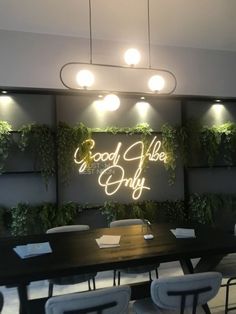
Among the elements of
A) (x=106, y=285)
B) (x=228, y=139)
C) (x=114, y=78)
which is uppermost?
(x=114, y=78)

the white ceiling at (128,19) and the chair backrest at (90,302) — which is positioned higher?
the white ceiling at (128,19)

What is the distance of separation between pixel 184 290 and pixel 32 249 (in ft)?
4.03

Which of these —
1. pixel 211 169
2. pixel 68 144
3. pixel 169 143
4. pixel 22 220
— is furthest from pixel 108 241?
pixel 211 169

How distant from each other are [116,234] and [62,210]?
1.22 metres

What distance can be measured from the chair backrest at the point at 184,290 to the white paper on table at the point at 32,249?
979mm

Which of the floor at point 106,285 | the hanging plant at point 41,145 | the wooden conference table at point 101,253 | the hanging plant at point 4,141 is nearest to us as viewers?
the wooden conference table at point 101,253

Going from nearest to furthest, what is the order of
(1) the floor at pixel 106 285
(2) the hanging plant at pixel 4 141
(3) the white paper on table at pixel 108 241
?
1. (3) the white paper on table at pixel 108 241
2. (1) the floor at pixel 106 285
3. (2) the hanging plant at pixel 4 141

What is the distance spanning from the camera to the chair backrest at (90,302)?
1766 millimetres

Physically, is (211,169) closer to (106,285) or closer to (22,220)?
(106,285)

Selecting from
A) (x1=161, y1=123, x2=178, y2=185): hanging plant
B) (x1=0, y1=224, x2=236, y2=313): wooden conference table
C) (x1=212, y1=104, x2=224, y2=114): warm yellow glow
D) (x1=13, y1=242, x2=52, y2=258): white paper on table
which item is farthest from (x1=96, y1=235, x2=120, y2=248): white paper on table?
(x1=212, y1=104, x2=224, y2=114): warm yellow glow

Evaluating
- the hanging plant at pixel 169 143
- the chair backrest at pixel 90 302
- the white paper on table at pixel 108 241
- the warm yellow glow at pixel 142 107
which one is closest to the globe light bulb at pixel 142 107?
the warm yellow glow at pixel 142 107

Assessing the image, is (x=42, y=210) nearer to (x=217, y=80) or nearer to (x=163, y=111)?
(x=163, y=111)

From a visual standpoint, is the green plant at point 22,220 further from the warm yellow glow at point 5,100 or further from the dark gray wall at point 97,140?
the warm yellow glow at point 5,100

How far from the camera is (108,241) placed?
2.79 m
